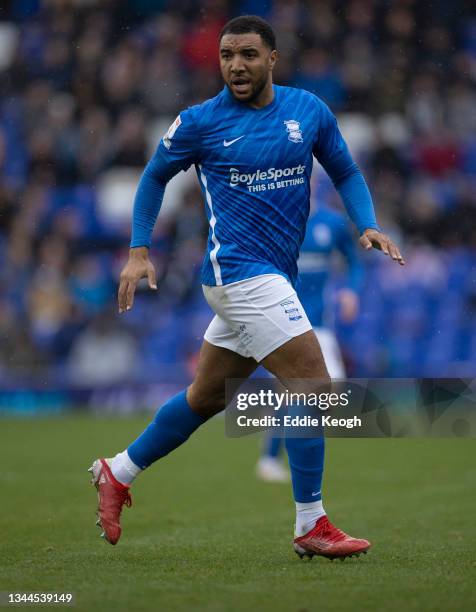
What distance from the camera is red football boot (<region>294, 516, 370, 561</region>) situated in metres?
5.45

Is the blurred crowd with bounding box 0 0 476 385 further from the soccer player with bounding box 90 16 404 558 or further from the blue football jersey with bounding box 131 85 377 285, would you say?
the blue football jersey with bounding box 131 85 377 285

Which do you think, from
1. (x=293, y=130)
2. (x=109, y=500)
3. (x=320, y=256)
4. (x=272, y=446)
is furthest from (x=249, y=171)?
(x=272, y=446)

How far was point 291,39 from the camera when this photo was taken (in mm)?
18016

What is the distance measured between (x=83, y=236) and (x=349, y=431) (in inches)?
434

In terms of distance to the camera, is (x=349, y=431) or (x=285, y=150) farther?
(x=349, y=431)

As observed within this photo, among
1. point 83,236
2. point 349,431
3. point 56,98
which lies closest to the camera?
point 349,431

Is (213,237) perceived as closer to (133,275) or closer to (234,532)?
(133,275)

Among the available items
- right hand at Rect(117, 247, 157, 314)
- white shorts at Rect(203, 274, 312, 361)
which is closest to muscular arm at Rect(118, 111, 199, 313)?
right hand at Rect(117, 247, 157, 314)

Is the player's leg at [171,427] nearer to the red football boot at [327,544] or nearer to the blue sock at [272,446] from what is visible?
the red football boot at [327,544]

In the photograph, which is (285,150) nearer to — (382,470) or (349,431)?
(349,431)

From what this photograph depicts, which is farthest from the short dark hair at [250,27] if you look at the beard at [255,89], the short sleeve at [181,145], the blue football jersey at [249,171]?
the short sleeve at [181,145]

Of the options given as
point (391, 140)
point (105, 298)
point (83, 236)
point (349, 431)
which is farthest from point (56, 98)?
point (349, 431)

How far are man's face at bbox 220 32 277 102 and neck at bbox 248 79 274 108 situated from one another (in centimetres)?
5

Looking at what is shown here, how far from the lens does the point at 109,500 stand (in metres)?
5.75
